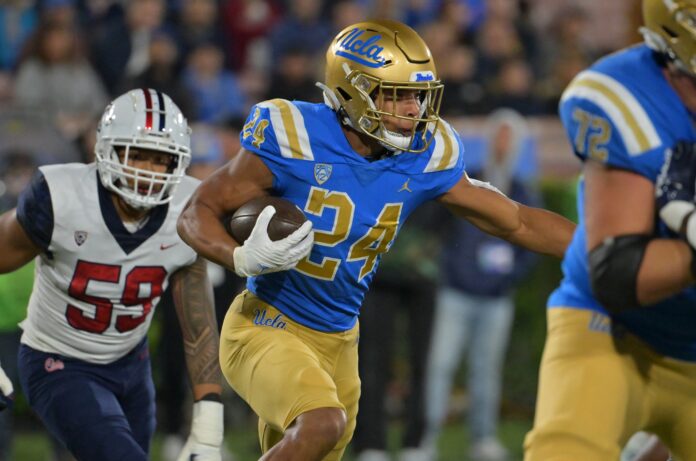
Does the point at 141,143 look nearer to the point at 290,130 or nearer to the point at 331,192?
the point at 290,130

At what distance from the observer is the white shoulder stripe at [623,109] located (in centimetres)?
300

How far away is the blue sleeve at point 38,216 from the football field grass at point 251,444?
255cm

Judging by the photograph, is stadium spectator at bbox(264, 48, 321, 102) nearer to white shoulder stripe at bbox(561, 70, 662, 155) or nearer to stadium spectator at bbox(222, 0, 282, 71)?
stadium spectator at bbox(222, 0, 282, 71)

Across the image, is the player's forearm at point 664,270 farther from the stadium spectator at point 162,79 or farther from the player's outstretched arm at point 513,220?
the stadium spectator at point 162,79

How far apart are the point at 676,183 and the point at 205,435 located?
1.86m

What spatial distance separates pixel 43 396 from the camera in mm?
4188

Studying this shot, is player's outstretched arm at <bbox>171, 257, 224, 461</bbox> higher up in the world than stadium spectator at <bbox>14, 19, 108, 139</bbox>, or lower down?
higher up

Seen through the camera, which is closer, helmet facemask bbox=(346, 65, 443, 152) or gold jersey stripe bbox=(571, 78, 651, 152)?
gold jersey stripe bbox=(571, 78, 651, 152)

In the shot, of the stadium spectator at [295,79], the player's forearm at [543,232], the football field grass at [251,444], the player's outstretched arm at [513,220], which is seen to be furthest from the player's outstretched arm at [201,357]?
A: the stadium spectator at [295,79]

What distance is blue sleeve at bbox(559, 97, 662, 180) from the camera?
118 inches

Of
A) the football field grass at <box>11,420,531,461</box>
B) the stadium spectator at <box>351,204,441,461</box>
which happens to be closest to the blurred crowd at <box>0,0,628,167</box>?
the stadium spectator at <box>351,204,441,461</box>

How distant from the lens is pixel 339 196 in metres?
4.02

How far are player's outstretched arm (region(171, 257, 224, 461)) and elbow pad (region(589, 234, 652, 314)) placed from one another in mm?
1641

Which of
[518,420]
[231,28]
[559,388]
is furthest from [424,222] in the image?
[559,388]
